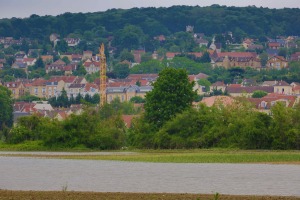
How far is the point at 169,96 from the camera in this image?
72.6 meters

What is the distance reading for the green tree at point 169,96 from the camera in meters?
71.8

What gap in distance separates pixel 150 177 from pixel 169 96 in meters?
26.8

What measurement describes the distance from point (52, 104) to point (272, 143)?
300ft

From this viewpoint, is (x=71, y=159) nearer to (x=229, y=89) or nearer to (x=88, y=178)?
(x=88, y=178)

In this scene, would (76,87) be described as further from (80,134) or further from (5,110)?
(80,134)

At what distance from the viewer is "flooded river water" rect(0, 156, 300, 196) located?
135 feet

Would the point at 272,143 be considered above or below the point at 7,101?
above

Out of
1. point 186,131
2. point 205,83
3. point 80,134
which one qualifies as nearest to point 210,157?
point 186,131

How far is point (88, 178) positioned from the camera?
45812 mm

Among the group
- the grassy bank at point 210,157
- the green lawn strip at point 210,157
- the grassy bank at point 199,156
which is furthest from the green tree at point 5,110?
the green lawn strip at point 210,157

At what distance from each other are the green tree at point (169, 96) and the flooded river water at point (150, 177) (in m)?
17.3

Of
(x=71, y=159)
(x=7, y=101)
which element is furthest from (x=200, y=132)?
(x=7, y=101)

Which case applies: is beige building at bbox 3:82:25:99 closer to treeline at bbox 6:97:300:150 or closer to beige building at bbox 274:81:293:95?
beige building at bbox 274:81:293:95

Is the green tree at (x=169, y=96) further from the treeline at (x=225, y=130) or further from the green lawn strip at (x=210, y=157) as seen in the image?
the green lawn strip at (x=210, y=157)
